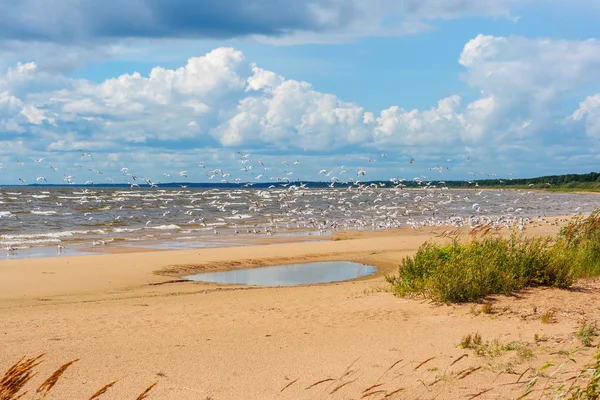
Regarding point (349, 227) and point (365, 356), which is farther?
point (349, 227)

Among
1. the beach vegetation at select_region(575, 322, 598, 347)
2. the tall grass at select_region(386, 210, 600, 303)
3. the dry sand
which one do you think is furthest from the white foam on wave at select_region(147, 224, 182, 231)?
the beach vegetation at select_region(575, 322, 598, 347)

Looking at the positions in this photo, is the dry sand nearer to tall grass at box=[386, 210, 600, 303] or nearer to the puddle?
tall grass at box=[386, 210, 600, 303]

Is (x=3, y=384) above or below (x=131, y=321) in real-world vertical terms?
above

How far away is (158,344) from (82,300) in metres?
5.95

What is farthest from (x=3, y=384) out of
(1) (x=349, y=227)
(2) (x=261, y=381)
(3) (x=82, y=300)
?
(1) (x=349, y=227)

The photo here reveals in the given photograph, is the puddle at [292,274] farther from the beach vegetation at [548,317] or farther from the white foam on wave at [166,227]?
the white foam on wave at [166,227]

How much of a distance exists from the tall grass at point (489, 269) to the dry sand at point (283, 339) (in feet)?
1.14

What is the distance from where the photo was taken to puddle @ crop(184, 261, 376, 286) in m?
17.7

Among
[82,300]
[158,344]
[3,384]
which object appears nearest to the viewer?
[3,384]

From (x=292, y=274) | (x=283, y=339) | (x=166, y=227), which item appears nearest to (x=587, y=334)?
(x=283, y=339)

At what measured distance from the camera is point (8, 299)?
46.6 feet

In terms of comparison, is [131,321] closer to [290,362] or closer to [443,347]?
[290,362]

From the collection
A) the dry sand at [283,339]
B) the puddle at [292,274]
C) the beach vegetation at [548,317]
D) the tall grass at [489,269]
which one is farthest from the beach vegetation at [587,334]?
the puddle at [292,274]

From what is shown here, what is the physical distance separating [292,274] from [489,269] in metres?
9.37
